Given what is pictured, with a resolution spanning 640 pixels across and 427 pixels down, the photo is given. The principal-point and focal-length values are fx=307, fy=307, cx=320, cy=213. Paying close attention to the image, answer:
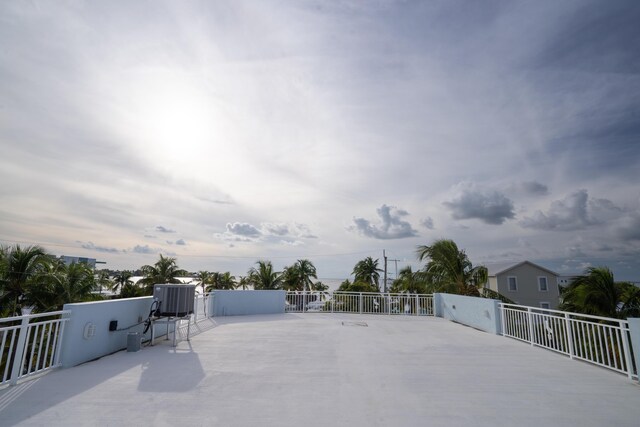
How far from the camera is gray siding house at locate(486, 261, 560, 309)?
22531 mm

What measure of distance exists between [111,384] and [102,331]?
→ 166 centimetres

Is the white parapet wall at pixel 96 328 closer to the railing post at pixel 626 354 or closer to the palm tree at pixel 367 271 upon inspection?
the railing post at pixel 626 354

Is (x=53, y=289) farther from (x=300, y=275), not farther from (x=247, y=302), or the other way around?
(x=300, y=275)

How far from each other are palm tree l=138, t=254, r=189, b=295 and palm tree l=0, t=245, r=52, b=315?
10.8 metres

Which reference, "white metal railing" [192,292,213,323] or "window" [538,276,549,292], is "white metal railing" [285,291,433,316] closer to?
"white metal railing" [192,292,213,323]

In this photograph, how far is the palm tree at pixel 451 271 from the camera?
1140 cm

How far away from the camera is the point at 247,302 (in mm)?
10656

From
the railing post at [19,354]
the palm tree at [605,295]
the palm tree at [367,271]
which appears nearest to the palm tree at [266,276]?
the palm tree at [367,271]

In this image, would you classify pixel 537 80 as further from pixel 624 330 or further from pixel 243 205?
pixel 243 205

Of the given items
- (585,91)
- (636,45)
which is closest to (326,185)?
(585,91)

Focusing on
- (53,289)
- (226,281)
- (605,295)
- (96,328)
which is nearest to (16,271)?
(53,289)

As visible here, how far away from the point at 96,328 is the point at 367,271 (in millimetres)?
29807

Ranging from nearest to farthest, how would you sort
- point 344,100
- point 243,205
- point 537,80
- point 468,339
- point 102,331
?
point 102,331
point 468,339
point 537,80
point 344,100
point 243,205

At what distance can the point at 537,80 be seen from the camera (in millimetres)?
7473
